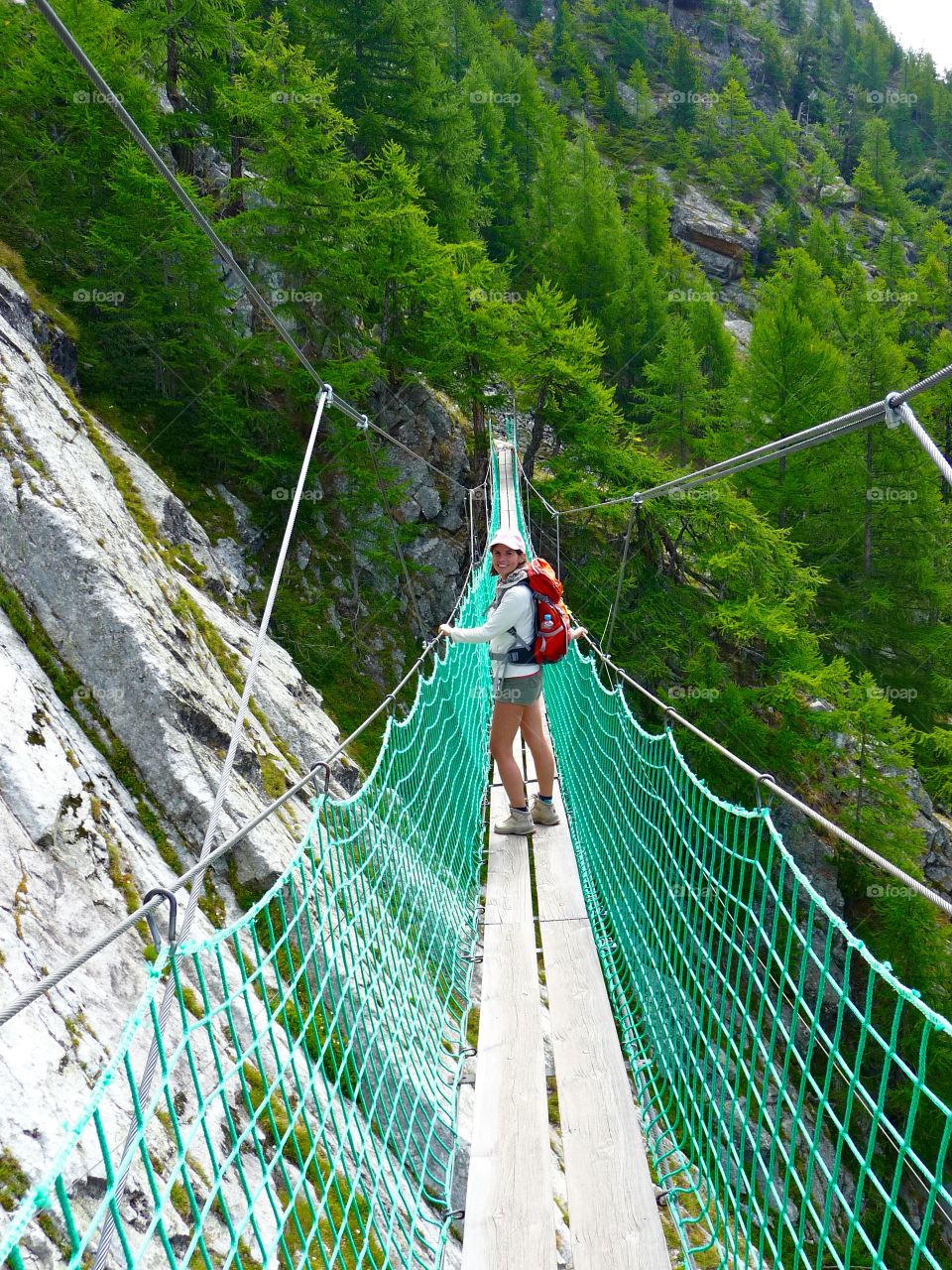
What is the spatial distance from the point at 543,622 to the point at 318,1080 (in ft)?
5.67

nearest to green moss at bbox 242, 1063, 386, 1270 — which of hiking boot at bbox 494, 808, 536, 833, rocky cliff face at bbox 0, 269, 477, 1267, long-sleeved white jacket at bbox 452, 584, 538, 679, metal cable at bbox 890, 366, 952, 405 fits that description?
rocky cliff face at bbox 0, 269, 477, 1267

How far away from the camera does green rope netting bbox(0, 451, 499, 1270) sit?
49.8 inches

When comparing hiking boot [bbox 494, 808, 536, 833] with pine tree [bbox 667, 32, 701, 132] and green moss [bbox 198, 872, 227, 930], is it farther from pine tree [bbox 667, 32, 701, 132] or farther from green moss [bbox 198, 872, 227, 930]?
pine tree [bbox 667, 32, 701, 132]

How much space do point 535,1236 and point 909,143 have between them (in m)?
55.0

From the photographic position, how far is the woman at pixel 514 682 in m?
2.93

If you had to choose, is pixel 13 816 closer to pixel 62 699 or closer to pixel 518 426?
pixel 62 699

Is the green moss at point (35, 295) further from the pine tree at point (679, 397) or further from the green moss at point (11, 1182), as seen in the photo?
the pine tree at point (679, 397)

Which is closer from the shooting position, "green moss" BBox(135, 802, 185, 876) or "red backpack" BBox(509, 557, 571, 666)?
"red backpack" BBox(509, 557, 571, 666)

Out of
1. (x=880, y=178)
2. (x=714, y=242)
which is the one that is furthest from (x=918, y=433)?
(x=880, y=178)

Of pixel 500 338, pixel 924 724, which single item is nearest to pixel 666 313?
pixel 500 338

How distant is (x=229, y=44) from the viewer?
9.11m

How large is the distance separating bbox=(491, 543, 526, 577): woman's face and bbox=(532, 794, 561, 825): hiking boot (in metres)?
1.05

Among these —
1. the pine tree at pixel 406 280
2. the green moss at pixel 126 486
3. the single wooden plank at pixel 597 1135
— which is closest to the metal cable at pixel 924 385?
the single wooden plank at pixel 597 1135

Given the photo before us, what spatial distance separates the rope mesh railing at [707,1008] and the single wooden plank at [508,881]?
0.82ft
